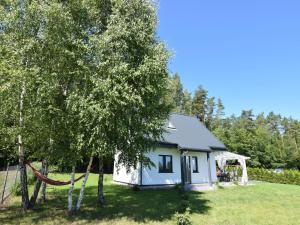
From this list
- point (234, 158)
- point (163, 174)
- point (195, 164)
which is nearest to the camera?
point (163, 174)

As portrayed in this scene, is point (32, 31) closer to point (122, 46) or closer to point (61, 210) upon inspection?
point (122, 46)

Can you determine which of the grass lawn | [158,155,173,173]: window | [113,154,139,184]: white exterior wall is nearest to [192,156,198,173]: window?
[158,155,173,173]: window

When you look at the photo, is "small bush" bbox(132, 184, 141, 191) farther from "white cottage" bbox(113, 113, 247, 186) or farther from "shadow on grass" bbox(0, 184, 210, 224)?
"shadow on grass" bbox(0, 184, 210, 224)

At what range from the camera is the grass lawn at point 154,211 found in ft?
35.7

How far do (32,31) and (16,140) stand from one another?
4.65 meters

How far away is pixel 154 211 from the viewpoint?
41.7ft

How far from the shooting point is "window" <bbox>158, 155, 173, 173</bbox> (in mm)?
21172

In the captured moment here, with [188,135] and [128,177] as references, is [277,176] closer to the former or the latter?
[188,135]

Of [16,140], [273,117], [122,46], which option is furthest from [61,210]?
[273,117]

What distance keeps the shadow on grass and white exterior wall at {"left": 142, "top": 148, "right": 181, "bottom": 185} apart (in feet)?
8.53

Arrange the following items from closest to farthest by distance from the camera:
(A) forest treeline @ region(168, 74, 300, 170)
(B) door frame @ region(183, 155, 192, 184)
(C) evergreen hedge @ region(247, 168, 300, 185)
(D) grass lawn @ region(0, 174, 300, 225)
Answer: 1. (D) grass lawn @ region(0, 174, 300, 225)
2. (B) door frame @ region(183, 155, 192, 184)
3. (C) evergreen hedge @ region(247, 168, 300, 185)
4. (A) forest treeline @ region(168, 74, 300, 170)

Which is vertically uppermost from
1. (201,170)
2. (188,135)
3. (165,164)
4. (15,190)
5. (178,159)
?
(188,135)

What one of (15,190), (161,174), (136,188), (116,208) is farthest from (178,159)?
(15,190)

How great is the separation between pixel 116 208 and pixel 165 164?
29.2 feet
